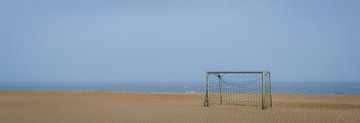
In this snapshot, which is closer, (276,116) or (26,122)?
(26,122)

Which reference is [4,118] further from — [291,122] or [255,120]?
[291,122]

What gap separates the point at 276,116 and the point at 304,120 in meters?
1.41

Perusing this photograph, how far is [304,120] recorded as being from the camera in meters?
12.8

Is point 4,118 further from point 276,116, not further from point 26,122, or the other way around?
point 276,116

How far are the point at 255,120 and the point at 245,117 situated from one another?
97 centimetres

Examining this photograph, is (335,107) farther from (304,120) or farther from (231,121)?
(231,121)

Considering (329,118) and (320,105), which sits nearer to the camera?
(329,118)

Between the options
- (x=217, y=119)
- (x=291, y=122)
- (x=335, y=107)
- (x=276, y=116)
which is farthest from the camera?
(x=335, y=107)

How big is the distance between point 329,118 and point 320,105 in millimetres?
5984

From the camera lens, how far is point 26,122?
12453 mm

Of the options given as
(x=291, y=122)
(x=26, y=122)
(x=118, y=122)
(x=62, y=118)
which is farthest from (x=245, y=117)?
(x=26, y=122)

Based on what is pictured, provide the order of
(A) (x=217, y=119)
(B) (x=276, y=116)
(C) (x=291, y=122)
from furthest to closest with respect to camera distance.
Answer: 1. (B) (x=276, y=116)
2. (A) (x=217, y=119)
3. (C) (x=291, y=122)

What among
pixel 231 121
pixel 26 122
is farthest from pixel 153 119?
pixel 26 122

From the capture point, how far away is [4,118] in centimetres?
1350
